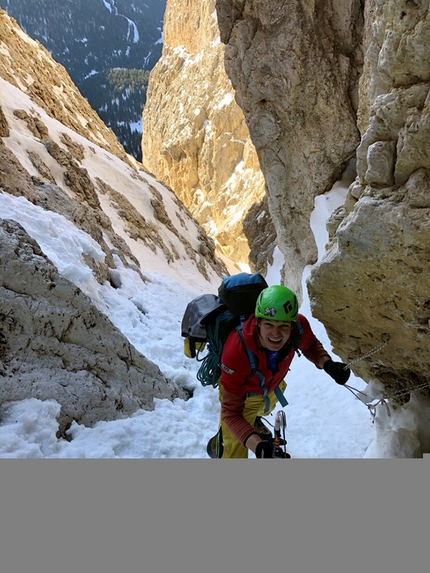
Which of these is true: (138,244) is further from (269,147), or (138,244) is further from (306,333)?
(306,333)

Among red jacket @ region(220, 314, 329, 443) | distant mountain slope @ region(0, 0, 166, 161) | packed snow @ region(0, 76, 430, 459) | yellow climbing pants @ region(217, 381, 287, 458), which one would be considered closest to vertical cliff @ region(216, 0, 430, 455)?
packed snow @ region(0, 76, 430, 459)

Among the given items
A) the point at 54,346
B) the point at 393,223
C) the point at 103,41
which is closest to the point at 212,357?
the point at 393,223

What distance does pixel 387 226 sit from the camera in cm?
352

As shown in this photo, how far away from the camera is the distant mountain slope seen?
12162 cm

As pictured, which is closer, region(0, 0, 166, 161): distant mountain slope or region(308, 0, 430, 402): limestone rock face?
region(308, 0, 430, 402): limestone rock face

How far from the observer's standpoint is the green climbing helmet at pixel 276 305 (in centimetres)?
374

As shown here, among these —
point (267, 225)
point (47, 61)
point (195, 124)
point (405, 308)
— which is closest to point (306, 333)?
point (405, 308)

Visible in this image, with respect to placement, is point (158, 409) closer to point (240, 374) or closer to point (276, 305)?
point (240, 374)

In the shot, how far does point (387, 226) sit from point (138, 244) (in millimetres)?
20837

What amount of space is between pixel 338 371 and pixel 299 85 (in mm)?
14674

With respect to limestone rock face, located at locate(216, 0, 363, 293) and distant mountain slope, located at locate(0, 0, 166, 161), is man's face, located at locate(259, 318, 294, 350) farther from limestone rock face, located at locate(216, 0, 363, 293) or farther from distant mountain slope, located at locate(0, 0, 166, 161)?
distant mountain slope, located at locate(0, 0, 166, 161)

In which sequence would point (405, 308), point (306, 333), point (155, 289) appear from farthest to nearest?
1. point (155, 289)
2. point (306, 333)
3. point (405, 308)

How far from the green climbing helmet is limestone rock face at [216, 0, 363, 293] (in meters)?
13.5

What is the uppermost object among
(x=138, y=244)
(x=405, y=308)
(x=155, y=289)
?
(x=138, y=244)
